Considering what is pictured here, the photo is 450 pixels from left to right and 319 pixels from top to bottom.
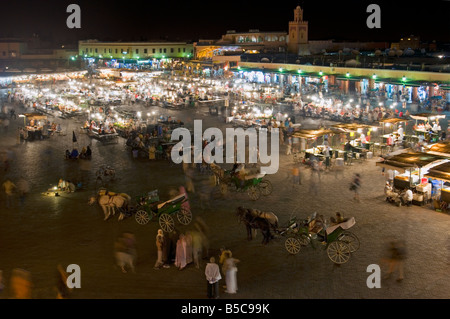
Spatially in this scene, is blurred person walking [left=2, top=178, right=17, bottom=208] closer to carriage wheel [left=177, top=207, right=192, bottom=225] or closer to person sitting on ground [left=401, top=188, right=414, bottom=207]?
carriage wheel [left=177, top=207, right=192, bottom=225]

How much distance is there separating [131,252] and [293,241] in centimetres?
310

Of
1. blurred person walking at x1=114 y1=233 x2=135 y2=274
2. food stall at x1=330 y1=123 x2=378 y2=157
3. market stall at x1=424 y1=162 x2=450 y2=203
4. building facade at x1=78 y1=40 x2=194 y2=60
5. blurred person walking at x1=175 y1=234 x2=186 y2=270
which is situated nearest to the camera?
blurred person walking at x1=175 y1=234 x2=186 y2=270

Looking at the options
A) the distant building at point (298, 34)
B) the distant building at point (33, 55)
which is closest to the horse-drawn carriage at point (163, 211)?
the distant building at point (298, 34)

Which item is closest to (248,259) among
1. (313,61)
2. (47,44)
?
(313,61)

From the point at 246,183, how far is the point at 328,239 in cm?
413

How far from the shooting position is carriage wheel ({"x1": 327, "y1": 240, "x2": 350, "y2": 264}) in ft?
29.9

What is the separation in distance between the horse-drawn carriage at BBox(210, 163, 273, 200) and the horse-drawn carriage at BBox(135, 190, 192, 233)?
209 centimetres

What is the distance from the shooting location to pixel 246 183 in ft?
43.0

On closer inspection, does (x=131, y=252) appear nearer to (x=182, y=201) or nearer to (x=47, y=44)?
(x=182, y=201)

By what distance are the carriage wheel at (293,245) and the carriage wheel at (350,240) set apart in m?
0.80

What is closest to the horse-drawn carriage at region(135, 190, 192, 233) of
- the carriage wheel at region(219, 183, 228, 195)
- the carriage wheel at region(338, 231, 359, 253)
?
the carriage wheel at region(219, 183, 228, 195)

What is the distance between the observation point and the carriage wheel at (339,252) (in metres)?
9.12

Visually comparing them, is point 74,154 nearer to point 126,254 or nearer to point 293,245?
point 126,254

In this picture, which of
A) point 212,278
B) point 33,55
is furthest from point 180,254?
point 33,55
